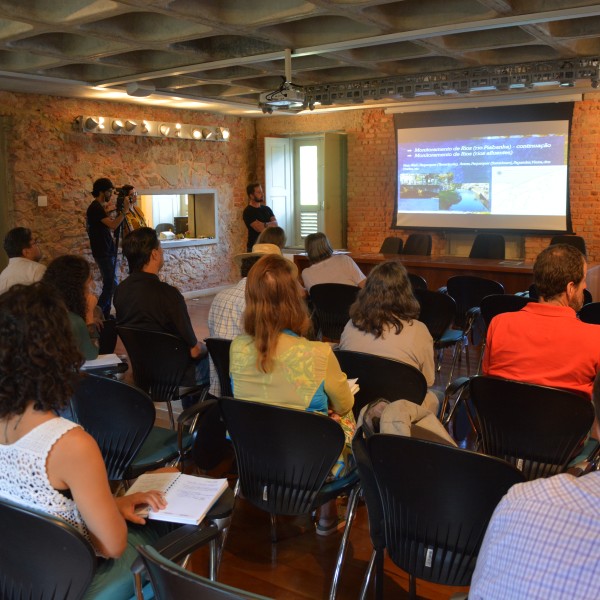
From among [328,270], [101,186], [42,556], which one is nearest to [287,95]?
[328,270]

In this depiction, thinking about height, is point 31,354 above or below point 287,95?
below

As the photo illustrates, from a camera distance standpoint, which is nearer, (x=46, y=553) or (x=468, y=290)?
(x=46, y=553)

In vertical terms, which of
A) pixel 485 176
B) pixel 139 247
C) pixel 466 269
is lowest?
pixel 466 269

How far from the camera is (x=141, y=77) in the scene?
7164mm

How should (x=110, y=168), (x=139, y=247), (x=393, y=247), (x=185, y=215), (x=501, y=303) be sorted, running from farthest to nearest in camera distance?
(x=185, y=215)
(x=110, y=168)
(x=393, y=247)
(x=501, y=303)
(x=139, y=247)

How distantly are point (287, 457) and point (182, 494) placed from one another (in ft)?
1.83

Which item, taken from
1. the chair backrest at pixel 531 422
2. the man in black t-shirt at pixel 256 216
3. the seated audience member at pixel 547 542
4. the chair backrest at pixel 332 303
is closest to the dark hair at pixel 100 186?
the man in black t-shirt at pixel 256 216

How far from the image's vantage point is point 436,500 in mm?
1938

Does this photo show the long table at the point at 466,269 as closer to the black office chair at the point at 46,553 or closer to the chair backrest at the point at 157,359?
the chair backrest at the point at 157,359

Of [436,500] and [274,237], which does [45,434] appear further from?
[274,237]

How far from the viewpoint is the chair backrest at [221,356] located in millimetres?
3295

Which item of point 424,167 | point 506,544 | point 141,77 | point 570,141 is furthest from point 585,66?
point 506,544

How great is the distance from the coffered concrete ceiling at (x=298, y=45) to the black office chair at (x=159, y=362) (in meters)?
2.41

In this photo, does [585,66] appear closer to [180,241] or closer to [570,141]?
[570,141]
